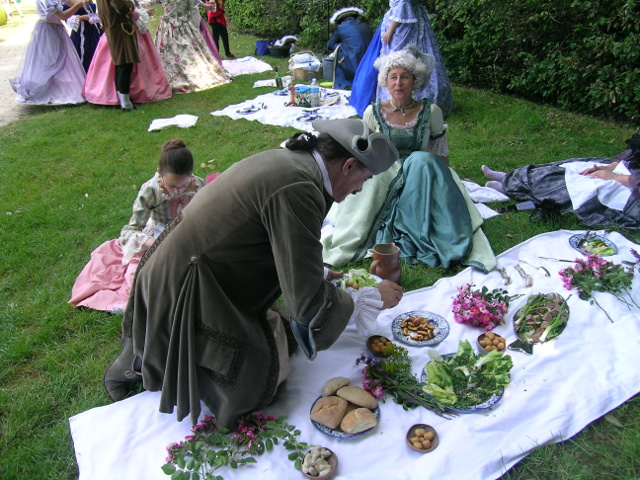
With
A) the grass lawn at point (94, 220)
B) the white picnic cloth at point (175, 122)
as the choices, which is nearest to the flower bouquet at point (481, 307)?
A: the grass lawn at point (94, 220)

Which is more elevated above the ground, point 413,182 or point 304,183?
point 304,183

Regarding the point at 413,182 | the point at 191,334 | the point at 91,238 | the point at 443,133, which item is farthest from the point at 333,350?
the point at 91,238

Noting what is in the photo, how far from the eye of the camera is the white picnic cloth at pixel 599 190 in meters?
4.04

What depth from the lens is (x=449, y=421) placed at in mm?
2369

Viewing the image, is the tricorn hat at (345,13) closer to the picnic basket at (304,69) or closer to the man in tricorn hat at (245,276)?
the picnic basket at (304,69)

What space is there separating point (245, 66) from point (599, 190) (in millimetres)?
8483

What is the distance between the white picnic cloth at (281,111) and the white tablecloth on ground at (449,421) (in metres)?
4.75

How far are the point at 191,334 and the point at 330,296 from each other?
2.12ft

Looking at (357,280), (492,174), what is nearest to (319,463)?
(357,280)

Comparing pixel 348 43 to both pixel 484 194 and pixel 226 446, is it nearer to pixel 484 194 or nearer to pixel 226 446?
pixel 484 194

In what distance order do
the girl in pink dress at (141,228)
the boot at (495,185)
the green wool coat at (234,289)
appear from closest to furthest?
the green wool coat at (234,289), the girl in pink dress at (141,228), the boot at (495,185)

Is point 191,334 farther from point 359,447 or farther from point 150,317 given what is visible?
point 359,447

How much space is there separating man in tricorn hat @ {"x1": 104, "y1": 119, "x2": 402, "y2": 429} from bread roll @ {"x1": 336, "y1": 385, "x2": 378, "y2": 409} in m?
0.38

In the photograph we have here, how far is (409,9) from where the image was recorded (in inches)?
257
